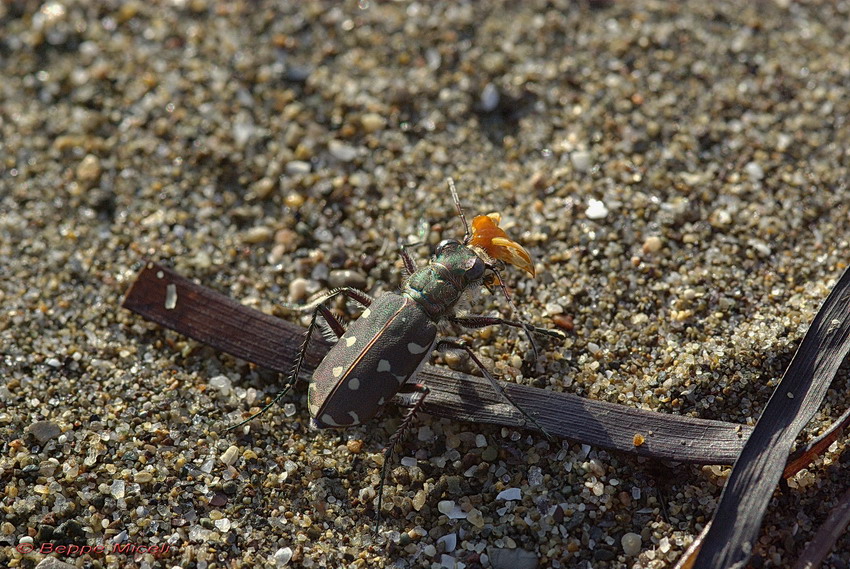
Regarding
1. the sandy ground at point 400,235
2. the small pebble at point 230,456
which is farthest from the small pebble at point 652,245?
the small pebble at point 230,456

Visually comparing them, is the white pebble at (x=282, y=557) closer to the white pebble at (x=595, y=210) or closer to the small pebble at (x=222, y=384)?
the small pebble at (x=222, y=384)

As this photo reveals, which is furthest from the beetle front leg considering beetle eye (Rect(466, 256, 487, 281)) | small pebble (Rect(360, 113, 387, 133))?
small pebble (Rect(360, 113, 387, 133))

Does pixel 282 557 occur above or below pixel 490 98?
below

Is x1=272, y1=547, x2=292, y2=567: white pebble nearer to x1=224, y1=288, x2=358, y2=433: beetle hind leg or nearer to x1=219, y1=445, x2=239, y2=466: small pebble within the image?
x1=219, y1=445, x2=239, y2=466: small pebble

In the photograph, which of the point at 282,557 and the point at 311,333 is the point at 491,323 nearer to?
the point at 311,333

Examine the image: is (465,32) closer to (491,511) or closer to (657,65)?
(657,65)

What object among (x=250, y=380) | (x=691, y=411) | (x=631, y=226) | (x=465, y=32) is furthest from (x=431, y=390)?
(x=465, y=32)

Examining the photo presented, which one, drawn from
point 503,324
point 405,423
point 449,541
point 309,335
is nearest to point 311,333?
point 309,335

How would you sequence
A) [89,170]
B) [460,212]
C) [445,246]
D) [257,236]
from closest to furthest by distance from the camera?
[445,246], [460,212], [257,236], [89,170]
